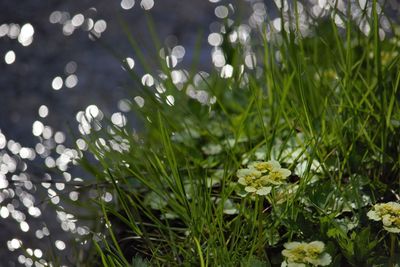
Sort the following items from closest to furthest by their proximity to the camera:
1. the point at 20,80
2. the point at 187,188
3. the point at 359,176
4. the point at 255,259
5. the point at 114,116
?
the point at 255,259 → the point at 359,176 → the point at 187,188 → the point at 114,116 → the point at 20,80

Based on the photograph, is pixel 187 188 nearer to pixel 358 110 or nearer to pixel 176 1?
pixel 358 110

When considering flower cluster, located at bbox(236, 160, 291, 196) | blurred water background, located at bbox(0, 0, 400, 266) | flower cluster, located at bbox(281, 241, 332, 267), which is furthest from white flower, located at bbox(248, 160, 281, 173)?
blurred water background, located at bbox(0, 0, 400, 266)

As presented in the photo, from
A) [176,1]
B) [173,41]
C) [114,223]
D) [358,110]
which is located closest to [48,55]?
[173,41]

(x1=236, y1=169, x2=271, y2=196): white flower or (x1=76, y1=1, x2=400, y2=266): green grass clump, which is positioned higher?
(x1=236, y1=169, x2=271, y2=196): white flower

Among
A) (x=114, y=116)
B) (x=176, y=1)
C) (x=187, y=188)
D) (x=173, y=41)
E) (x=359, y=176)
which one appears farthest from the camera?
(x=176, y=1)

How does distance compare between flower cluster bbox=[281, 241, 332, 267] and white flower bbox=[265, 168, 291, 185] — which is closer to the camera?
flower cluster bbox=[281, 241, 332, 267]

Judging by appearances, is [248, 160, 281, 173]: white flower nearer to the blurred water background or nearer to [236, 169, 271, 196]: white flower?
[236, 169, 271, 196]: white flower

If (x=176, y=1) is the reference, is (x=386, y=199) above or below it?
below
